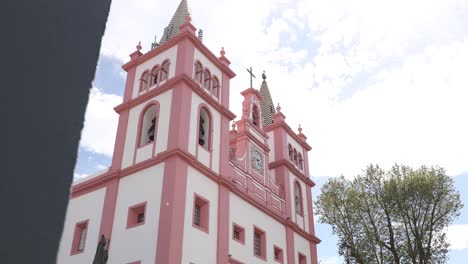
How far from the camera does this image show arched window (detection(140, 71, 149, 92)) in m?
20.2

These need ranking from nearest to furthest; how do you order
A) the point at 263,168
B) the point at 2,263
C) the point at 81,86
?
1. the point at 2,263
2. the point at 81,86
3. the point at 263,168

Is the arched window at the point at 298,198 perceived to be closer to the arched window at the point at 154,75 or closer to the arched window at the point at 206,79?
the arched window at the point at 206,79

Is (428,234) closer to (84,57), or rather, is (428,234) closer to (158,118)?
(158,118)

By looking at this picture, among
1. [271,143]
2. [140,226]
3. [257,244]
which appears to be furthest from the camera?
[271,143]

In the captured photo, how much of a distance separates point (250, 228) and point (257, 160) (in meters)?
4.22

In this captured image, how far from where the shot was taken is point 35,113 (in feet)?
4.29

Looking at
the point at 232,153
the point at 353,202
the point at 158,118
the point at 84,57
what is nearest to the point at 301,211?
the point at 353,202

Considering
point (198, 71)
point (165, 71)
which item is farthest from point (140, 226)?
point (198, 71)

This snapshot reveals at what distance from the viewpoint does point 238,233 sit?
1830cm

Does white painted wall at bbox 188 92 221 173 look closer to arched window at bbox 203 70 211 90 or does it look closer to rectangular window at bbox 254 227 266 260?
arched window at bbox 203 70 211 90

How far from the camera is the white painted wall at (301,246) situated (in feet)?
70.8

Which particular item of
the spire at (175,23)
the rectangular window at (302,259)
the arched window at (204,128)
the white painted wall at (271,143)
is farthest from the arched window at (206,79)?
the rectangular window at (302,259)

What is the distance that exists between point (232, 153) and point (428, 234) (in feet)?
32.9

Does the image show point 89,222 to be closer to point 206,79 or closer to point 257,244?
point 257,244
